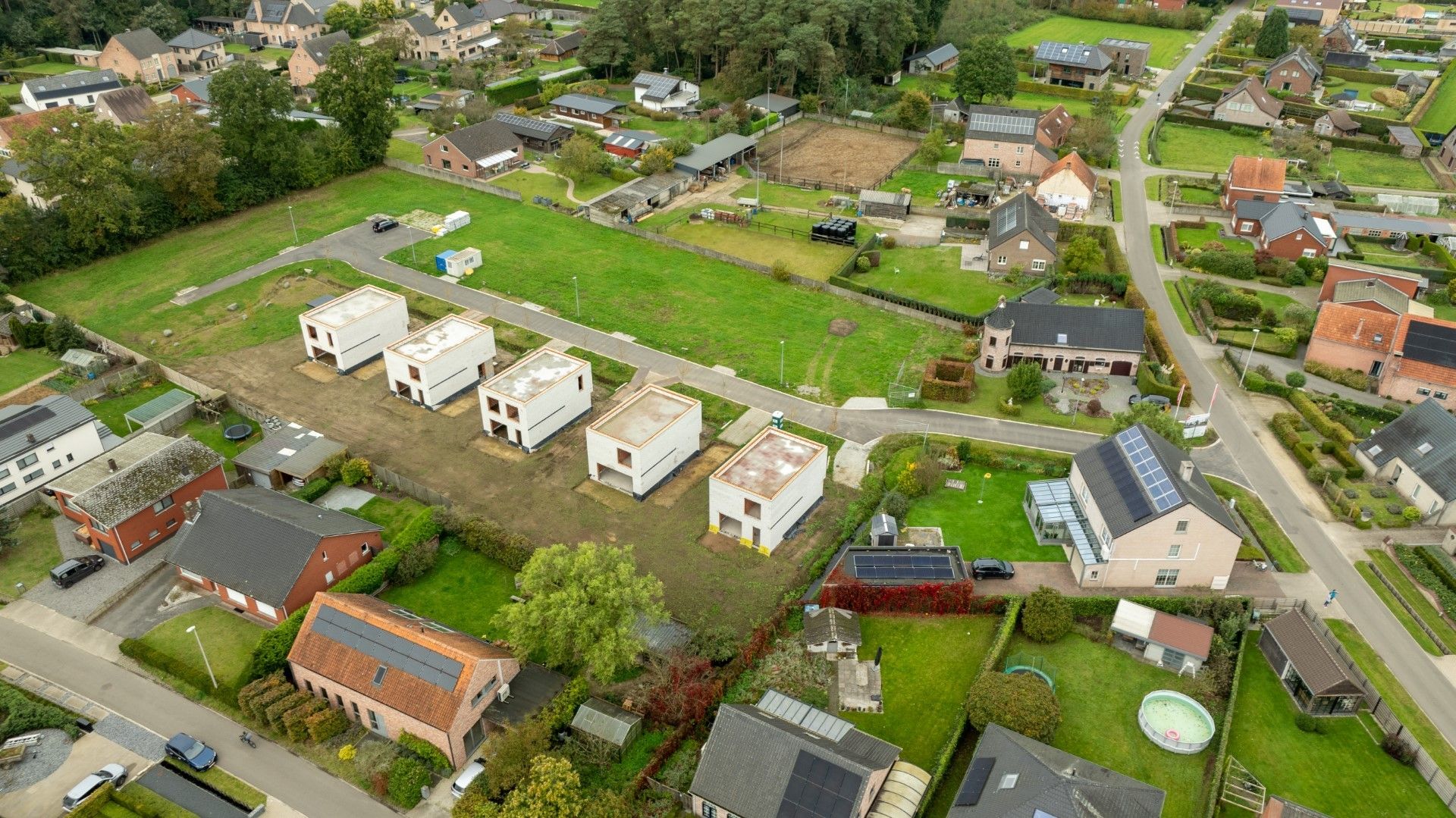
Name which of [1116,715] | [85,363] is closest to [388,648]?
[1116,715]

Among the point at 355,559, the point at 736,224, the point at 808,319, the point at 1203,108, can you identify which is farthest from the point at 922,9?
the point at 355,559

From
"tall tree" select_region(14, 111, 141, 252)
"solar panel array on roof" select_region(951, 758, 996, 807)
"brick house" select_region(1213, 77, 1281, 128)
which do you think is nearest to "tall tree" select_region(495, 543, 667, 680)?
"solar panel array on roof" select_region(951, 758, 996, 807)

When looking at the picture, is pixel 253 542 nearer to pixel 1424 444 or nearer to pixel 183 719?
pixel 183 719

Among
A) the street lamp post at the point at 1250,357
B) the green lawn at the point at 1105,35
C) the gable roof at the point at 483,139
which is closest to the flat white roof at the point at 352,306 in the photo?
the gable roof at the point at 483,139

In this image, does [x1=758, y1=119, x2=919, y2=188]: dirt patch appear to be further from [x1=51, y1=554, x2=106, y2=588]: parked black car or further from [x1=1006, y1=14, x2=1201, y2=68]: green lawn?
[x1=51, y1=554, x2=106, y2=588]: parked black car

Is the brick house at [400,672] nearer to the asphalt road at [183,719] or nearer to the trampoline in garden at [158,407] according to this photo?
the asphalt road at [183,719]
